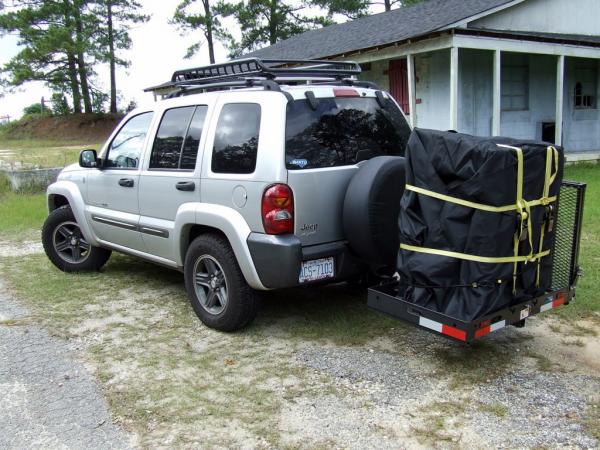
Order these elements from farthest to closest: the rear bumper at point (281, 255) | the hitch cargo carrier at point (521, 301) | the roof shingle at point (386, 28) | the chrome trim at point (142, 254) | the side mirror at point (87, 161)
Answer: the roof shingle at point (386, 28) → the side mirror at point (87, 161) → the chrome trim at point (142, 254) → the rear bumper at point (281, 255) → the hitch cargo carrier at point (521, 301)

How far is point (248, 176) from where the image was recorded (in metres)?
4.36

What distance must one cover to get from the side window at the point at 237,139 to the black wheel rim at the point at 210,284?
0.75 meters

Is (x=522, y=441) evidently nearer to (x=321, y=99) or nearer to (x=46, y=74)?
(x=321, y=99)

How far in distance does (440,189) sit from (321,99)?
1355 millimetres

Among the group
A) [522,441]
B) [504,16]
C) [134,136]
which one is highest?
[504,16]

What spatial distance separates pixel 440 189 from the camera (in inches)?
143

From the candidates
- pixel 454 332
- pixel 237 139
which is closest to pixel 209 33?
pixel 237 139

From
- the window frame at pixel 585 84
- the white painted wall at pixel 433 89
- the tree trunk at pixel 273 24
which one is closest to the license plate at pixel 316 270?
the white painted wall at pixel 433 89

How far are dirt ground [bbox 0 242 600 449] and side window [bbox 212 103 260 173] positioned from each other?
1323 mm

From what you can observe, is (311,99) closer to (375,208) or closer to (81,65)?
(375,208)

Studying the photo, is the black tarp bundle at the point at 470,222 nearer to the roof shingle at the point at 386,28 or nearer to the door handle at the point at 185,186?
the door handle at the point at 185,186

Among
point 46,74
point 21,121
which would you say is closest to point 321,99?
point 46,74

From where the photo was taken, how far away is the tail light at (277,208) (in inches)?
165

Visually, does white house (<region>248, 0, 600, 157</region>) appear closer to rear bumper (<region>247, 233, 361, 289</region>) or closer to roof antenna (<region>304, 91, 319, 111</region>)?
roof antenna (<region>304, 91, 319, 111</region>)
